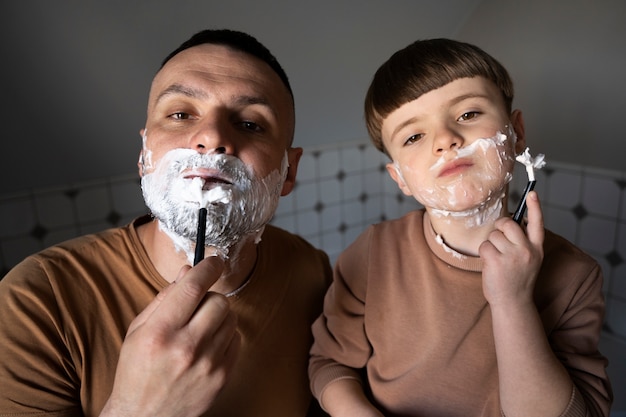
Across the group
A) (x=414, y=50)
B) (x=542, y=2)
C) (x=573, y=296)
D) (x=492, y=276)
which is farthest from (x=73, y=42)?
(x=542, y=2)

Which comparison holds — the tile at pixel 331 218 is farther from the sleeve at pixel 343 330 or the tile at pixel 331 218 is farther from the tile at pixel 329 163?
the sleeve at pixel 343 330

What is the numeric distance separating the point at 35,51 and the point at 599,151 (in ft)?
5.09

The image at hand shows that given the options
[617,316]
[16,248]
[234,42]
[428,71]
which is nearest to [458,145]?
[428,71]

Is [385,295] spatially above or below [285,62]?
below

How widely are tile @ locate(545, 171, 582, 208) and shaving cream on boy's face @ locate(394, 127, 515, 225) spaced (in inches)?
30.0

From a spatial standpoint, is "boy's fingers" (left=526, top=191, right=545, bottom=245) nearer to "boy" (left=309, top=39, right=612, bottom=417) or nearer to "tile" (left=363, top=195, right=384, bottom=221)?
"boy" (left=309, top=39, right=612, bottom=417)

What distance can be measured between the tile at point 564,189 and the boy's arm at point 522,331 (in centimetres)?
84

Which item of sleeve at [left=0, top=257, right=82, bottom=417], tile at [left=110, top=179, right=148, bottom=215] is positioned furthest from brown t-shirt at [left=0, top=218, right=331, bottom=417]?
→ tile at [left=110, top=179, right=148, bottom=215]

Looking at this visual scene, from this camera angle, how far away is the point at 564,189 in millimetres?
1410

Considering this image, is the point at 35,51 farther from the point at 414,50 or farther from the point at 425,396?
the point at 425,396

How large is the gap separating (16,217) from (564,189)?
5.61ft

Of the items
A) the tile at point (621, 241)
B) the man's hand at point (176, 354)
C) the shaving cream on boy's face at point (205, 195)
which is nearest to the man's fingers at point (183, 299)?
the man's hand at point (176, 354)

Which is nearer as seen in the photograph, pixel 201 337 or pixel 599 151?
pixel 201 337

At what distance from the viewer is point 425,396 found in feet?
2.65
